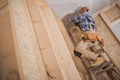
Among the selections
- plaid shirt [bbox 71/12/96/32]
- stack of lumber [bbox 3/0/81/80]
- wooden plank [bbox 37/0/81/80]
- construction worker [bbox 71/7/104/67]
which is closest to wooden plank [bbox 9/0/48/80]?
stack of lumber [bbox 3/0/81/80]

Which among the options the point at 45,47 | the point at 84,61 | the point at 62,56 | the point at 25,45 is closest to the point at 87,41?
the point at 84,61

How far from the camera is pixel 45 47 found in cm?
140

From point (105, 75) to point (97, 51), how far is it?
0.44 m

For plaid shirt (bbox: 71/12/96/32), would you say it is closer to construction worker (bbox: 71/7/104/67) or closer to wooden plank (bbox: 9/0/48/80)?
construction worker (bbox: 71/7/104/67)

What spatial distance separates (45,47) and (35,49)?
0.10 m

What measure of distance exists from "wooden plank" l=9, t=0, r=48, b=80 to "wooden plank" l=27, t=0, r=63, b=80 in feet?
0.14

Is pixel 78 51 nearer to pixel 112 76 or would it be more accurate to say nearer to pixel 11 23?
pixel 112 76

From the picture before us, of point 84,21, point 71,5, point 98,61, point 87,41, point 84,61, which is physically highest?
point 71,5

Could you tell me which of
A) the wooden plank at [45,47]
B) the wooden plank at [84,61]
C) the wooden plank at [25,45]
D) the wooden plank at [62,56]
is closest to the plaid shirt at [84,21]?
the wooden plank at [84,61]

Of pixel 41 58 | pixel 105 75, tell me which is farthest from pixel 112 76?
pixel 41 58

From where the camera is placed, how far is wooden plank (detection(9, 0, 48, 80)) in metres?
1.11

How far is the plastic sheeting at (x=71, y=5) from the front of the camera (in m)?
2.95

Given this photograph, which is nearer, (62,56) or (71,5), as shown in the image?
(62,56)

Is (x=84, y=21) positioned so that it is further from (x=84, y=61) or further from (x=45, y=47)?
(x=45, y=47)
